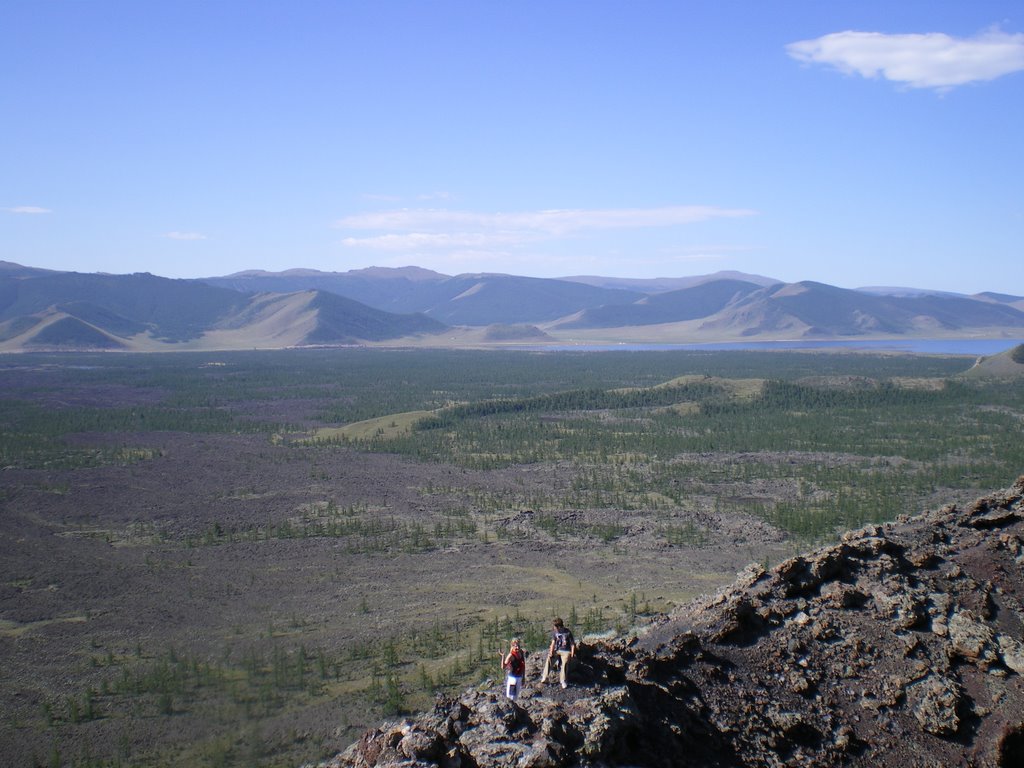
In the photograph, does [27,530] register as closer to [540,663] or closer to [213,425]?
[540,663]

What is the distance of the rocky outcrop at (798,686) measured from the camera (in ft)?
26.4

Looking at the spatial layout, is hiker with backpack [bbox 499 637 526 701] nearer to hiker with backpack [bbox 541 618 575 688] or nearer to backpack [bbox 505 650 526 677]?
backpack [bbox 505 650 526 677]

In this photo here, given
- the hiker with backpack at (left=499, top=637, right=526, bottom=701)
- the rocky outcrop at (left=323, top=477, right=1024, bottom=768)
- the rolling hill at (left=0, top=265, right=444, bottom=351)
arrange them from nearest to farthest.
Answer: the rocky outcrop at (left=323, top=477, right=1024, bottom=768), the hiker with backpack at (left=499, top=637, right=526, bottom=701), the rolling hill at (left=0, top=265, right=444, bottom=351)

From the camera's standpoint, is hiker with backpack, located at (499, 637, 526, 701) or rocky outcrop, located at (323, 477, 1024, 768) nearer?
rocky outcrop, located at (323, 477, 1024, 768)

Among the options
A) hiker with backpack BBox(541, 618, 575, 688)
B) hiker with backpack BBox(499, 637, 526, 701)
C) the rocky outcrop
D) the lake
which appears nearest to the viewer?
the rocky outcrop

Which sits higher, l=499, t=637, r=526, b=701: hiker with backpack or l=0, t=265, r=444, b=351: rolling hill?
l=0, t=265, r=444, b=351: rolling hill

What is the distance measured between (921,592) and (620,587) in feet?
29.0

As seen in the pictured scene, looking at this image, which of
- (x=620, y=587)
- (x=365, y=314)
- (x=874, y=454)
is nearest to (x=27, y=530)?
(x=620, y=587)

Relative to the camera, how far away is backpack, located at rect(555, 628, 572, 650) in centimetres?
888

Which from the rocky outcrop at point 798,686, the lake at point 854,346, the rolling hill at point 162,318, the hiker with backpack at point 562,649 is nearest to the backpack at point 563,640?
the hiker with backpack at point 562,649

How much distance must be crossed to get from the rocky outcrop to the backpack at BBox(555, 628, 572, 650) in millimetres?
405

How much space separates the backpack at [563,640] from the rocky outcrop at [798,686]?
40 centimetres

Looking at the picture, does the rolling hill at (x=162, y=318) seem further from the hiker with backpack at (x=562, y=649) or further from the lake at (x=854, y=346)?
the hiker with backpack at (x=562, y=649)

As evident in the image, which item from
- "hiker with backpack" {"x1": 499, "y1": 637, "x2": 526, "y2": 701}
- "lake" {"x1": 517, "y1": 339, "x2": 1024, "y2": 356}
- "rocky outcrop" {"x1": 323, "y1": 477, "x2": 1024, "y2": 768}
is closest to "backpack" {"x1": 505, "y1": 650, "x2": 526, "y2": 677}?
"hiker with backpack" {"x1": 499, "y1": 637, "x2": 526, "y2": 701}
